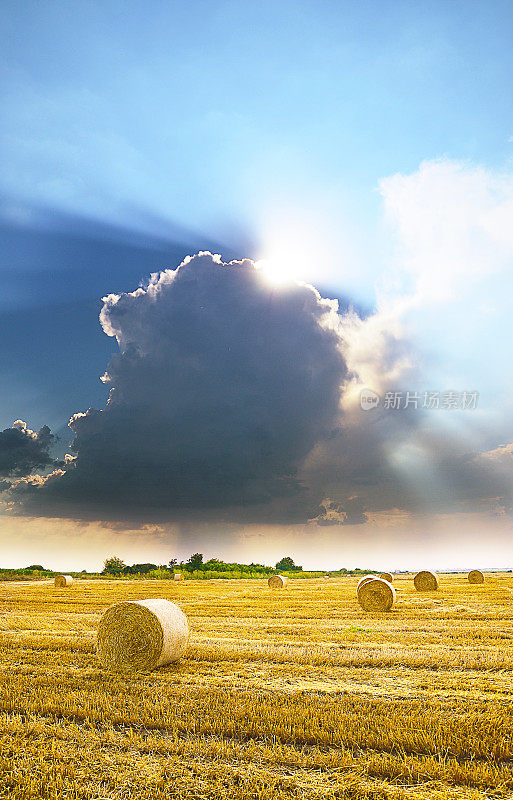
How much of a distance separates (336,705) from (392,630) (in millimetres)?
7564

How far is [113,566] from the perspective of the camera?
6322 centimetres

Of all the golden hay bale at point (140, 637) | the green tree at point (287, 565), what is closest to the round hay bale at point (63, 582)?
the golden hay bale at point (140, 637)

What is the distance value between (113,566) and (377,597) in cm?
5108

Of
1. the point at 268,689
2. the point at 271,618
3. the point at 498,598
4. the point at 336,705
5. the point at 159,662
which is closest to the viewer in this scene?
the point at 336,705

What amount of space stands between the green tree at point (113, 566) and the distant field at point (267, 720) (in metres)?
53.4

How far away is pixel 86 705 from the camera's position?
7113 millimetres

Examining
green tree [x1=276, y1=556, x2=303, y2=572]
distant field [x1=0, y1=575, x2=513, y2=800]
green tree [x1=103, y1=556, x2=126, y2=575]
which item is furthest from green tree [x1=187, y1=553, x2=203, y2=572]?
distant field [x1=0, y1=575, x2=513, y2=800]

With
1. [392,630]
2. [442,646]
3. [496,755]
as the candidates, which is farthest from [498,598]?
[496,755]

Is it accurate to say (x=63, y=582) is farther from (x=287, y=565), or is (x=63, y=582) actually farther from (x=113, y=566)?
(x=287, y=565)

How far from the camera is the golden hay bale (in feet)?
32.1

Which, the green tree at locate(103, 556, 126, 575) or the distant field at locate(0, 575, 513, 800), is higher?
the distant field at locate(0, 575, 513, 800)

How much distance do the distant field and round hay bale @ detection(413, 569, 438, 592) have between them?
18847 mm

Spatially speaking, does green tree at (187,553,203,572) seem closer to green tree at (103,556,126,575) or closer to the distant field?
green tree at (103,556,126,575)

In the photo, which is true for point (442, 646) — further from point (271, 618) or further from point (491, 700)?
point (271, 618)
